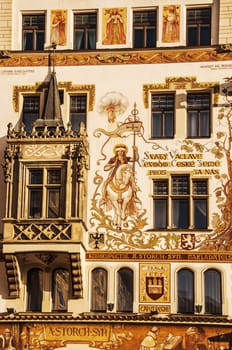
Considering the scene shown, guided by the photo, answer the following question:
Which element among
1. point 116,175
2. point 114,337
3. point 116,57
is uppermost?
point 116,57

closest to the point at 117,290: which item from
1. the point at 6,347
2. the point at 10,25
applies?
the point at 6,347

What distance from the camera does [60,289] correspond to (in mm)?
38688

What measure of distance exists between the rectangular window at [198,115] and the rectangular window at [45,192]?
17.0 feet

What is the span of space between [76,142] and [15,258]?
4672mm

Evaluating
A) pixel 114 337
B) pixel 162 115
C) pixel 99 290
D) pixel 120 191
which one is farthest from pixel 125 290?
pixel 162 115

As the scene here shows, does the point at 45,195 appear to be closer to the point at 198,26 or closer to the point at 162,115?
the point at 162,115

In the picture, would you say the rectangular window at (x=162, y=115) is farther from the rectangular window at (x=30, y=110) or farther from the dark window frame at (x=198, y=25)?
the rectangular window at (x=30, y=110)

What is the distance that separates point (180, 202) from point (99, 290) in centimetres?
432

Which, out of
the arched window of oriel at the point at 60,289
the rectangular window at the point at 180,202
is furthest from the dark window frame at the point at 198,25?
the arched window of oriel at the point at 60,289

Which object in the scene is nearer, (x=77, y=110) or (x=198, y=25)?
(x=77, y=110)

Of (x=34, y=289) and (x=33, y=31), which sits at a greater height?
(x=33, y=31)

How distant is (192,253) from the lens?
38344 millimetres

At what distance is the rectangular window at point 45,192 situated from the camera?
38375 mm

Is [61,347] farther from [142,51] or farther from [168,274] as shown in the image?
[142,51]
